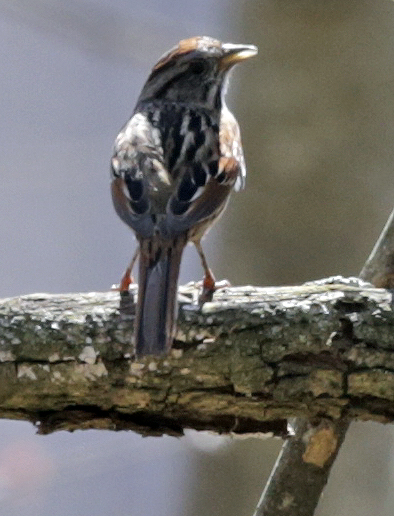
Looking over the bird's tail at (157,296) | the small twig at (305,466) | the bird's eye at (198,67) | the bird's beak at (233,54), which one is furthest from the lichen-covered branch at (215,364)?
the bird's eye at (198,67)

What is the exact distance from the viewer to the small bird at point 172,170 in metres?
4.08

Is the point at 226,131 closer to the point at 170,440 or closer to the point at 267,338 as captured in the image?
the point at 267,338

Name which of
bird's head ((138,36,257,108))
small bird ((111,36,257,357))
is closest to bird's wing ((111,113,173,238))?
small bird ((111,36,257,357))

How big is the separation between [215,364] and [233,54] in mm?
1794

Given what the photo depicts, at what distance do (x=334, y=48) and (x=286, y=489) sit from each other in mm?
2532

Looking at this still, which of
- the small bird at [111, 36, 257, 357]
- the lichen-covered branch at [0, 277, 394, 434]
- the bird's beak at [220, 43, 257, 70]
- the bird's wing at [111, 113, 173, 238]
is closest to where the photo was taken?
the lichen-covered branch at [0, 277, 394, 434]

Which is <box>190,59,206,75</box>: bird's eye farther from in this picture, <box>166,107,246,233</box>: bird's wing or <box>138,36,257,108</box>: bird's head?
<box>166,107,246,233</box>: bird's wing

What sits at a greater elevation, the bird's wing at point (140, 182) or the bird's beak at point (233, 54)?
the bird's beak at point (233, 54)

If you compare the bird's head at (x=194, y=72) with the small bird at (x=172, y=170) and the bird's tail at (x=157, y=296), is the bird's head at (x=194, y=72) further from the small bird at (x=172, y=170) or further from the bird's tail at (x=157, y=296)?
the bird's tail at (x=157, y=296)

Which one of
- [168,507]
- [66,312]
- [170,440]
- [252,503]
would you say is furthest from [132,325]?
[168,507]

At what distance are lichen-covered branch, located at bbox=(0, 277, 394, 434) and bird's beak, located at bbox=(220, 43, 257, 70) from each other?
146cm

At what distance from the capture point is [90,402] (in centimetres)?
393

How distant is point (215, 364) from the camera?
3.83 m

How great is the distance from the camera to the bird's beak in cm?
514
